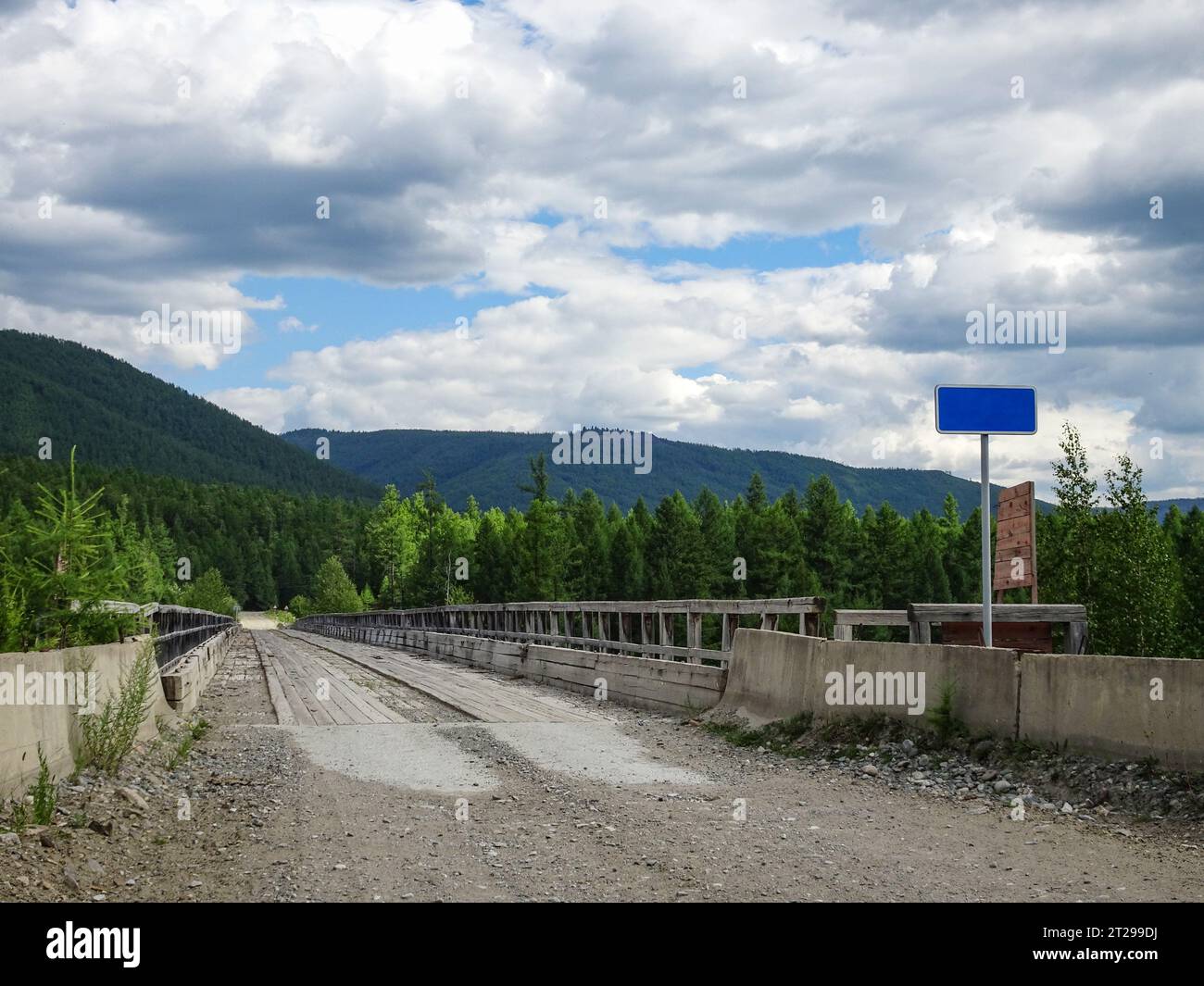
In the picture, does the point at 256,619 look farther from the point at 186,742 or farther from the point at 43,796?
the point at 43,796

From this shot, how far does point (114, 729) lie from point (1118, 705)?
23.8 ft

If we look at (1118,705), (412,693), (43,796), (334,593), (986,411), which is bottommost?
(334,593)

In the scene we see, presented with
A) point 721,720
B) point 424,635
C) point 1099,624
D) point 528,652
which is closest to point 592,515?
point 1099,624

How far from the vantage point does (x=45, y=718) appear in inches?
316

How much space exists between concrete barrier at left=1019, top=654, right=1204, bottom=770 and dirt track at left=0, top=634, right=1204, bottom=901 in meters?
0.76

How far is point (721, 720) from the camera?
13.2 m

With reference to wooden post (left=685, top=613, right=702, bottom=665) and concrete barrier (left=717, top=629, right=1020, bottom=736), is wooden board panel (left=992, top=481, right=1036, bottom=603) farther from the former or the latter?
wooden post (left=685, top=613, right=702, bottom=665)

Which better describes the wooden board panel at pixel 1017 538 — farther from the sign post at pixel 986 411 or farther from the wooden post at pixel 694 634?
the wooden post at pixel 694 634

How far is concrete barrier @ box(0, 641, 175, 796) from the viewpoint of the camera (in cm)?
728

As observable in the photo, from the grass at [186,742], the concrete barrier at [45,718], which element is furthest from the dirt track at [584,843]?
the concrete barrier at [45,718]

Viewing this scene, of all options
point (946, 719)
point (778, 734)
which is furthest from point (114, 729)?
point (946, 719)
